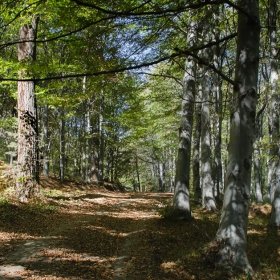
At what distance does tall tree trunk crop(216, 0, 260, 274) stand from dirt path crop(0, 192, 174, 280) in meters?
1.78

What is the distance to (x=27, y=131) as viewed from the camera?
1032 cm

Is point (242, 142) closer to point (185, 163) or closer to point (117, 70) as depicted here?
point (117, 70)

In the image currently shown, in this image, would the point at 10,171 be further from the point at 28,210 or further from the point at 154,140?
the point at 154,140

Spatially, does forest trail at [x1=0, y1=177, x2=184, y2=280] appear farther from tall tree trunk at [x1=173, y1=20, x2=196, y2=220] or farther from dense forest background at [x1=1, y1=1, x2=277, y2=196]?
dense forest background at [x1=1, y1=1, x2=277, y2=196]

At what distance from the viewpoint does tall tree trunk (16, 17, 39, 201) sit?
10039 mm

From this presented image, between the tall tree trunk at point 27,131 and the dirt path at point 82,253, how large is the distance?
2.13m

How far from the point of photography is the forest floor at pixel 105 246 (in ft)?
15.9

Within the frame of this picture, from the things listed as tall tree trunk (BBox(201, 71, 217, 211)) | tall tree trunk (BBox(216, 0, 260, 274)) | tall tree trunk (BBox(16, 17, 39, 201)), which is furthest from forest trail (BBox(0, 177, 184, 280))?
tall tree trunk (BBox(201, 71, 217, 211))

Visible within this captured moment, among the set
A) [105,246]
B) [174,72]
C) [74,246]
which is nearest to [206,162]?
[174,72]

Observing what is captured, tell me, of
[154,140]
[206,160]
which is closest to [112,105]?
[154,140]

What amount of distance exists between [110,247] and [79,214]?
152 inches

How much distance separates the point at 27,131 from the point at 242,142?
342 inches

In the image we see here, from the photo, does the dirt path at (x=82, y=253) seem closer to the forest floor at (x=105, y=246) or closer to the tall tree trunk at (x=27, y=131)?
the forest floor at (x=105, y=246)

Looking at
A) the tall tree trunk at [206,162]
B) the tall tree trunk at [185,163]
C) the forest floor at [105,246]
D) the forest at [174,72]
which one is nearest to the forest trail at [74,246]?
the forest floor at [105,246]
